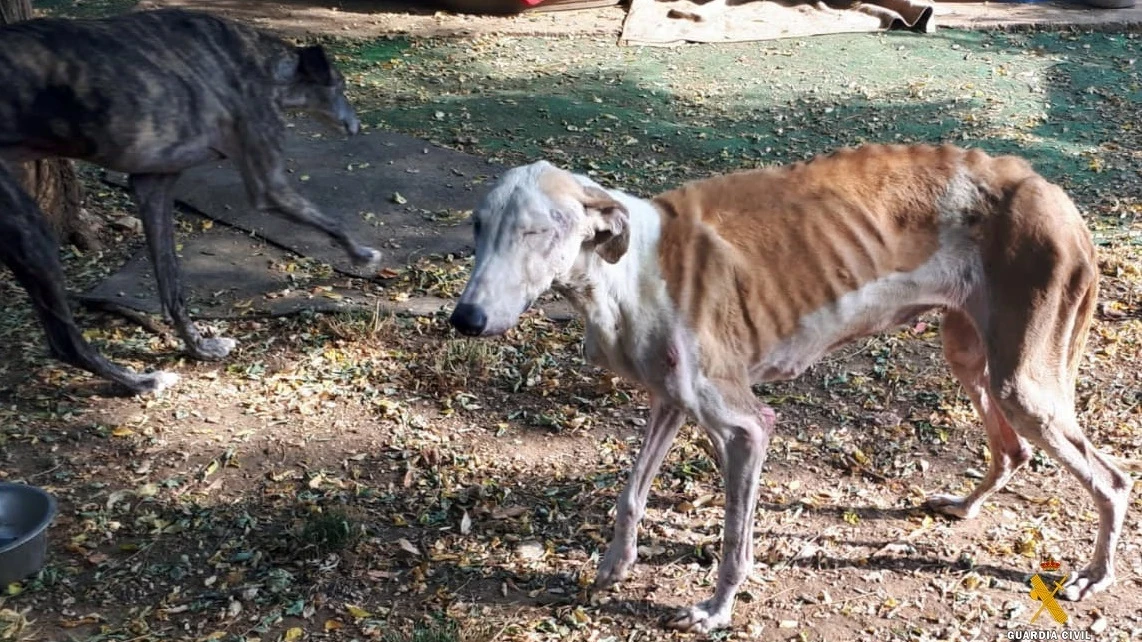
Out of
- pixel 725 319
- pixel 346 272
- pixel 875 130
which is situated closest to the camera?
pixel 725 319

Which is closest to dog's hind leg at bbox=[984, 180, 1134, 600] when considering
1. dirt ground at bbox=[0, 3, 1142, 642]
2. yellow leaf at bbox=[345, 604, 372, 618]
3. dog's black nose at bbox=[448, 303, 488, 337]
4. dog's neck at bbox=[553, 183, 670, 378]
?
dirt ground at bbox=[0, 3, 1142, 642]

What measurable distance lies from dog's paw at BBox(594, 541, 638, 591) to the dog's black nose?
4.54 ft

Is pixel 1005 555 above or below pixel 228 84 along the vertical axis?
below

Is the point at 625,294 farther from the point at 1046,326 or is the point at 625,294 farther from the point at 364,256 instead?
the point at 364,256

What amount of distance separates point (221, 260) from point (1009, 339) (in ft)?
14.1

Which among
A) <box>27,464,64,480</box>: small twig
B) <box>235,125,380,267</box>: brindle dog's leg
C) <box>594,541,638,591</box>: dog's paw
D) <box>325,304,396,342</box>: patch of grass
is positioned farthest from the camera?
<box>325,304,396,342</box>: patch of grass

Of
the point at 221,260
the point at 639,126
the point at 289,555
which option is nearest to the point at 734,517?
the point at 289,555

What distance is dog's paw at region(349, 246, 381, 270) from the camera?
5.59 m

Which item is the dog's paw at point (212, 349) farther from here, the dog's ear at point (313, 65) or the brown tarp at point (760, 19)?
the brown tarp at point (760, 19)

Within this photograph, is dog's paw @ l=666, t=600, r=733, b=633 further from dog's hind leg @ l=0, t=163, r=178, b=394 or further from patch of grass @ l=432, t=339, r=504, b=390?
dog's hind leg @ l=0, t=163, r=178, b=394

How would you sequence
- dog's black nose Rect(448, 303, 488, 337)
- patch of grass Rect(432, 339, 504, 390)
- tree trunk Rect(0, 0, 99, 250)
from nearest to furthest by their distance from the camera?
1. dog's black nose Rect(448, 303, 488, 337)
2. patch of grass Rect(432, 339, 504, 390)
3. tree trunk Rect(0, 0, 99, 250)

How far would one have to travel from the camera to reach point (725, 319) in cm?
349

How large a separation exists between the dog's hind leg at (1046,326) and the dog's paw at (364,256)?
316cm

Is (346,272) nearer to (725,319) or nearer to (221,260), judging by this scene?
(221,260)
